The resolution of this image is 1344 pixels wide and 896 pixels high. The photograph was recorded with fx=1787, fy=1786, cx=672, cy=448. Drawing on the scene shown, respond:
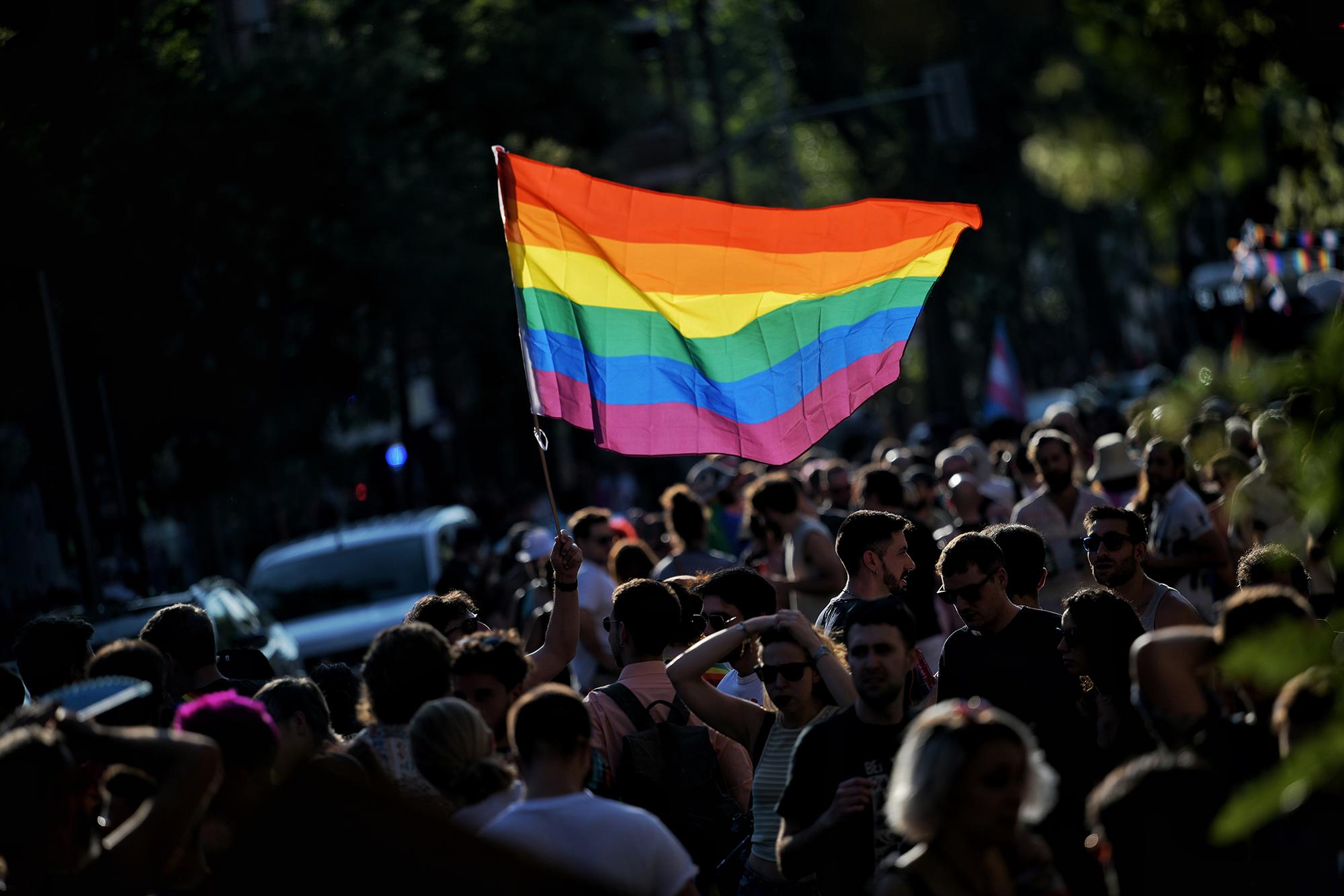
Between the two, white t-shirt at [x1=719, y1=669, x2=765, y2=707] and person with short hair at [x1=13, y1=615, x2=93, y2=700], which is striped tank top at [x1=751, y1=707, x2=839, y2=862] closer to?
white t-shirt at [x1=719, y1=669, x2=765, y2=707]

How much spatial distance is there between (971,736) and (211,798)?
6.91ft

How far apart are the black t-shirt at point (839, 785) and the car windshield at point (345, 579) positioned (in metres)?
11.6

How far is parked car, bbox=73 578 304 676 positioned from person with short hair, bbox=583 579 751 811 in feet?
16.7

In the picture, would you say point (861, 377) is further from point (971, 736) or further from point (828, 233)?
point (971, 736)

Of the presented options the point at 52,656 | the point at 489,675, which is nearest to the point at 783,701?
the point at 489,675

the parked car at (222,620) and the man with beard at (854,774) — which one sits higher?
the man with beard at (854,774)

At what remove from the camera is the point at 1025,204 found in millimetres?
40875

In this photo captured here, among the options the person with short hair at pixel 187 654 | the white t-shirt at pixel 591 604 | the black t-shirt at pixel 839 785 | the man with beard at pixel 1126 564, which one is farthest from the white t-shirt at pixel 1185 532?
the person with short hair at pixel 187 654

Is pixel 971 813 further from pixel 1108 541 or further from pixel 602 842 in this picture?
pixel 1108 541

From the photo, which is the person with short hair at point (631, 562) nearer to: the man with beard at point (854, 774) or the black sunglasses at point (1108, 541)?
the black sunglasses at point (1108, 541)

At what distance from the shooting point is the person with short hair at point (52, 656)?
6629mm

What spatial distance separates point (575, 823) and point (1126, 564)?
3.09 m

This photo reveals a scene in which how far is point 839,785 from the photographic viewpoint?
5.04 meters

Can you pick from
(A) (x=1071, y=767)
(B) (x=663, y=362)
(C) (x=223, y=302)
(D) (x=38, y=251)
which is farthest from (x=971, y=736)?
(C) (x=223, y=302)
